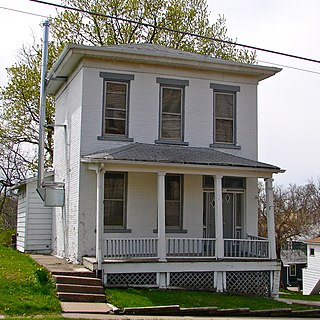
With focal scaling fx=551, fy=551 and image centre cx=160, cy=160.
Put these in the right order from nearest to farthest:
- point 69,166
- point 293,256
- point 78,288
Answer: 1. point 78,288
2. point 69,166
3. point 293,256

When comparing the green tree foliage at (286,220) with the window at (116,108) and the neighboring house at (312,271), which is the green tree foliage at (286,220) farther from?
the window at (116,108)

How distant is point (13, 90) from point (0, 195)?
34.0 ft

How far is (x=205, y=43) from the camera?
31.8 m

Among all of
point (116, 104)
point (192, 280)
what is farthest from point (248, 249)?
point (116, 104)

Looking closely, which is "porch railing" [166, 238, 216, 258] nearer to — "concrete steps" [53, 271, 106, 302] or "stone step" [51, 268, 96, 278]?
"stone step" [51, 268, 96, 278]

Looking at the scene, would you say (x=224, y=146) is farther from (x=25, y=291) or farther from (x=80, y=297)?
(x=25, y=291)

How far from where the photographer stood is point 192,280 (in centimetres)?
1644

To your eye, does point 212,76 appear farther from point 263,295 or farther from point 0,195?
point 0,195

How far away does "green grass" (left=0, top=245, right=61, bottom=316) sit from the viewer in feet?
37.2

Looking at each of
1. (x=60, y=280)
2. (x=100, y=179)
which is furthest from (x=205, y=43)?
(x=60, y=280)

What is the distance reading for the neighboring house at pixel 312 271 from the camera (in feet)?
116

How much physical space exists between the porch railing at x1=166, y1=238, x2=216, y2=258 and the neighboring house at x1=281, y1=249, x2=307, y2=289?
2805 cm

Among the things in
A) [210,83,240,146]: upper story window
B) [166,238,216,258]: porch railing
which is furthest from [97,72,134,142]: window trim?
[166,238,216,258]: porch railing

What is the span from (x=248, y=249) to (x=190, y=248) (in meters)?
1.93
